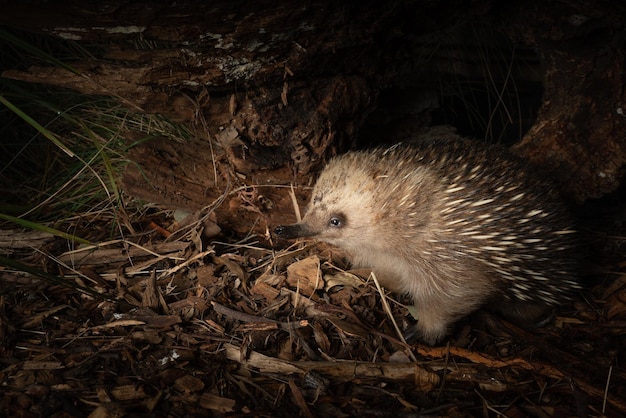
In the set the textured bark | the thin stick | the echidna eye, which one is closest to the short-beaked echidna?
the echidna eye

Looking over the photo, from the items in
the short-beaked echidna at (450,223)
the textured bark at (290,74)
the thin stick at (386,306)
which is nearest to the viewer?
the textured bark at (290,74)

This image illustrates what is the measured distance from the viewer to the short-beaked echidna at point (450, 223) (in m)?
2.31

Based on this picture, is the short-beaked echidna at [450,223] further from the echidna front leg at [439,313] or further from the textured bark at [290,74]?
the textured bark at [290,74]

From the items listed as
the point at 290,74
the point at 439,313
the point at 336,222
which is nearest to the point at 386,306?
the point at 439,313

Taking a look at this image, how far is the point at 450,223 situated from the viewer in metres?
2.31

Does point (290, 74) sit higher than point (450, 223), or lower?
higher

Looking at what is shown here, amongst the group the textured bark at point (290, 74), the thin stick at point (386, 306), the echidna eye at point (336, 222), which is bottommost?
the thin stick at point (386, 306)

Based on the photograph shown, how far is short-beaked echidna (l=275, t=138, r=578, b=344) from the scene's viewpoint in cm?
231

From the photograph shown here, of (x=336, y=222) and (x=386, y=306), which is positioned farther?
(x=386, y=306)

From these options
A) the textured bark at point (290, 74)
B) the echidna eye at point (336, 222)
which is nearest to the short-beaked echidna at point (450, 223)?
the echidna eye at point (336, 222)

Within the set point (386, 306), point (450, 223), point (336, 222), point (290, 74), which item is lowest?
point (386, 306)

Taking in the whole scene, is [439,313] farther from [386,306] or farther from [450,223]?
[450,223]

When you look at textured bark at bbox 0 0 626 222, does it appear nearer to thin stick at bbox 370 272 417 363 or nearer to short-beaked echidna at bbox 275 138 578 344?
short-beaked echidna at bbox 275 138 578 344

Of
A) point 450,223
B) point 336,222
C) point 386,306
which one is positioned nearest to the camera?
point 450,223
